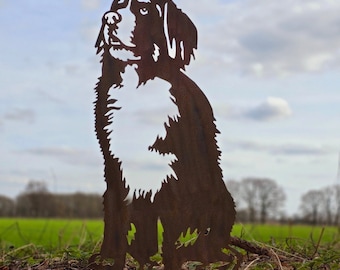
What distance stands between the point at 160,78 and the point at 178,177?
62cm

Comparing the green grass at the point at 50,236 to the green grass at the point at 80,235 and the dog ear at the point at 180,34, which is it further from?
the dog ear at the point at 180,34

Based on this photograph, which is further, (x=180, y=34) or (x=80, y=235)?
(x=80, y=235)

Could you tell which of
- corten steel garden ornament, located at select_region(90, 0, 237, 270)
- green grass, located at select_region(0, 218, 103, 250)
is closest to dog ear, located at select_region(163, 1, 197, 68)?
corten steel garden ornament, located at select_region(90, 0, 237, 270)

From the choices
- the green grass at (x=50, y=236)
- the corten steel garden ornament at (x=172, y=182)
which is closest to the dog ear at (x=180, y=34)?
the corten steel garden ornament at (x=172, y=182)

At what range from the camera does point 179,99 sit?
3365 mm

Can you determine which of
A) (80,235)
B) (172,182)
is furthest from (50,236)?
(172,182)

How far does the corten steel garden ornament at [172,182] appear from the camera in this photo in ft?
10.8

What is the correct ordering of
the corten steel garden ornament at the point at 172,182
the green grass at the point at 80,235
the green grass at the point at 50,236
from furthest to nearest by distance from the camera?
the green grass at the point at 50,236
the green grass at the point at 80,235
the corten steel garden ornament at the point at 172,182

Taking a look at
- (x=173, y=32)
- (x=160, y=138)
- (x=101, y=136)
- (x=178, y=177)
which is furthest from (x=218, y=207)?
(x=173, y=32)

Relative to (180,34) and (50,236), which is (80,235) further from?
(180,34)

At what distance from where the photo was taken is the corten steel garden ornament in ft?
10.8

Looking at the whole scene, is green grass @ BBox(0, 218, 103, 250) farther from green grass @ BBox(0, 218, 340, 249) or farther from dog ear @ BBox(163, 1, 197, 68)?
dog ear @ BBox(163, 1, 197, 68)

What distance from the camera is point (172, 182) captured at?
3.31 m

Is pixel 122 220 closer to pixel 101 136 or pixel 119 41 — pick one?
pixel 101 136
